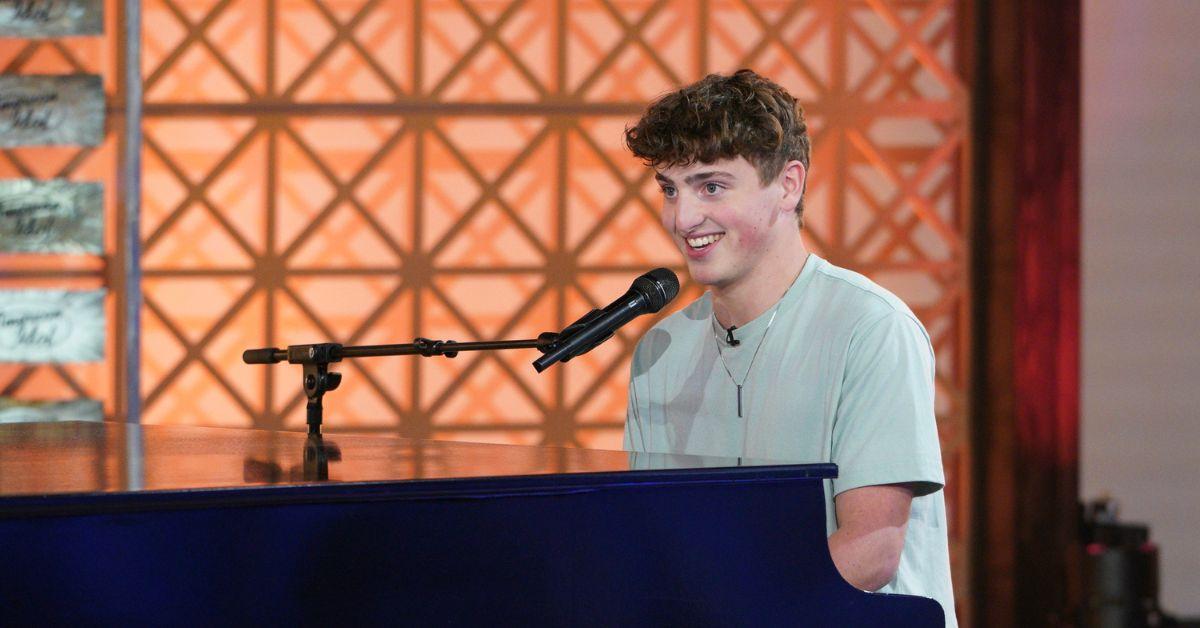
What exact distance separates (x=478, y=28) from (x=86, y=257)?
3.25 feet

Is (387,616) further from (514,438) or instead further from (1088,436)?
(1088,436)

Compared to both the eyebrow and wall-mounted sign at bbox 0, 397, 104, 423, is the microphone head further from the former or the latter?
wall-mounted sign at bbox 0, 397, 104, 423

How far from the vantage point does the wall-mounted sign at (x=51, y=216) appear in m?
2.60

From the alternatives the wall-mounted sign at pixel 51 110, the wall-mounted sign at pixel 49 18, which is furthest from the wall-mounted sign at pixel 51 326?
the wall-mounted sign at pixel 49 18

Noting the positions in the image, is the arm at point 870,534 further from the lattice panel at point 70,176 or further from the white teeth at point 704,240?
the lattice panel at point 70,176

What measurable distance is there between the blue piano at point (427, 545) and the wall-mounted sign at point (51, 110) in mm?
1860

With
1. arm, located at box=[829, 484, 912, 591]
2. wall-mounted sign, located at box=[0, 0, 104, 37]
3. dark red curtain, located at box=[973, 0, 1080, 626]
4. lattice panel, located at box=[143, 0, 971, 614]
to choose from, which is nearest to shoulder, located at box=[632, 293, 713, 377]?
arm, located at box=[829, 484, 912, 591]

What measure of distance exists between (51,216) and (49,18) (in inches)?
16.5

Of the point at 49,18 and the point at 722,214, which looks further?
the point at 49,18

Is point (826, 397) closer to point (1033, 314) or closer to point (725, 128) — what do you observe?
point (725, 128)

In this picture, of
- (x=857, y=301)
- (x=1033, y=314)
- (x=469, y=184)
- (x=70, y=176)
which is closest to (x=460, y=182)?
(x=469, y=184)

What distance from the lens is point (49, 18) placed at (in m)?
2.59

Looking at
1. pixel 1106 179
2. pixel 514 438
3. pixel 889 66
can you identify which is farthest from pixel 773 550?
pixel 1106 179

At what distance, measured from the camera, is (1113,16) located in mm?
2820
